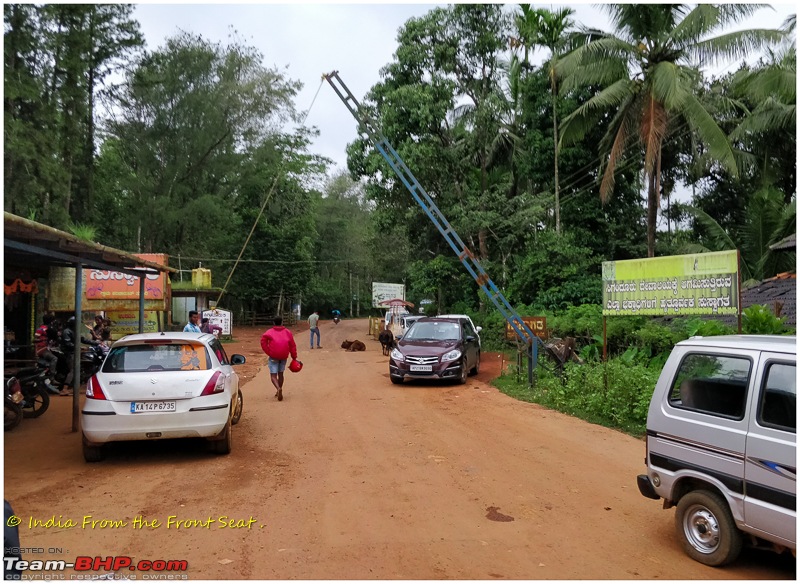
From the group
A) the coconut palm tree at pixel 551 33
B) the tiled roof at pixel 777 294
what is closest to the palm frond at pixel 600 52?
the coconut palm tree at pixel 551 33

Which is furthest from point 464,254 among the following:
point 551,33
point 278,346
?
point 551,33

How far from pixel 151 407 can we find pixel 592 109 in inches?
746

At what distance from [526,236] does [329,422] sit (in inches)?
672

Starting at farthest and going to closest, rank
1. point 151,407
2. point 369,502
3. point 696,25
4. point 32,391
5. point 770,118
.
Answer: point 770,118 < point 696,25 < point 32,391 < point 151,407 < point 369,502

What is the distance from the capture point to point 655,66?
19.0m

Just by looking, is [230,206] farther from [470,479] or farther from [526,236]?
[470,479]

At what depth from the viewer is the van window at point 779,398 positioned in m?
A: 3.99

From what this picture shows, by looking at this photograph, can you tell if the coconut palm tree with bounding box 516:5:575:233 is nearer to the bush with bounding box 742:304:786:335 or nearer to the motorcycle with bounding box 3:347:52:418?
the bush with bounding box 742:304:786:335

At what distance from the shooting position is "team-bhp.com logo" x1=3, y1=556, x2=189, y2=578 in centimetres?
426

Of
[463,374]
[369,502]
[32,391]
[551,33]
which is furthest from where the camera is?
[551,33]

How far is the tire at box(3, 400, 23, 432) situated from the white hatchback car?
2.95 meters

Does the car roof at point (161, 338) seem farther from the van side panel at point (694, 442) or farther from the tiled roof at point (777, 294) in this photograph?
the tiled roof at point (777, 294)

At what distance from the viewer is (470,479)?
6.55 meters

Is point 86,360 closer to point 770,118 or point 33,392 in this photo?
point 33,392
